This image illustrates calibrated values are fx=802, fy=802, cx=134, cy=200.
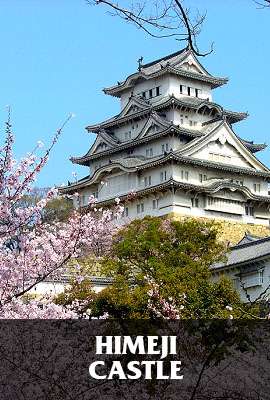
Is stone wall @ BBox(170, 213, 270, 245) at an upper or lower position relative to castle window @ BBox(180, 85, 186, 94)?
lower

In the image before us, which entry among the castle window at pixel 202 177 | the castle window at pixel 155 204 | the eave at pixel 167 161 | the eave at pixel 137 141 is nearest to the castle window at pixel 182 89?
the eave at pixel 137 141

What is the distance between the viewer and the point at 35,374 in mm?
6449

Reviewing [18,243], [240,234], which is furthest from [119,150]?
[18,243]

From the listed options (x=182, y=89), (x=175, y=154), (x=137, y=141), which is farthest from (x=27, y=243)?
(x=182, y=89)

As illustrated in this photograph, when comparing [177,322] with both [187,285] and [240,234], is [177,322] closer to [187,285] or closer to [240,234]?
[187,285]

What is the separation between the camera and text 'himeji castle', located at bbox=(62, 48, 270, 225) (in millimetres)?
39938

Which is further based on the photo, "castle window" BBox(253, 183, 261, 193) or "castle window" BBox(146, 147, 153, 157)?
"castle window" BBox(253, 183, 261, 193)

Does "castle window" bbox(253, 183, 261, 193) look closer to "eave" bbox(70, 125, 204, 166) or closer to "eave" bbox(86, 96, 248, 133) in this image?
"eave" bbox(86, 96, 248, 133)

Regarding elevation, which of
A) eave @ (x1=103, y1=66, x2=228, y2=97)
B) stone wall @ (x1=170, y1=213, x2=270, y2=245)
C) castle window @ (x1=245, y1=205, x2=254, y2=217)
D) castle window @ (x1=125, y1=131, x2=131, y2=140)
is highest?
eave @ (x1=103, y1=66, x2=228, y2=97)

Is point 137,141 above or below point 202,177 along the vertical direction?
above

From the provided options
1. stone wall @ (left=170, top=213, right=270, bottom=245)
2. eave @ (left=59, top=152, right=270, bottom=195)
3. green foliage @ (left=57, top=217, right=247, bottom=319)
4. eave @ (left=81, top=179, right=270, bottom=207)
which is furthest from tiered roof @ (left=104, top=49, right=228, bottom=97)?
green foliage @ (left=57, top=217, right=247, bottom=319)

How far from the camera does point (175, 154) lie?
38.9 meters

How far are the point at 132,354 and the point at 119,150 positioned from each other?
3723cm

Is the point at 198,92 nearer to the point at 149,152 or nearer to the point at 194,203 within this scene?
the point at 149,152
